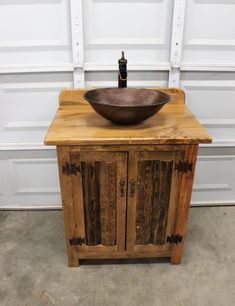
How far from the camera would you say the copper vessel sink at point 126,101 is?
4.14 ft

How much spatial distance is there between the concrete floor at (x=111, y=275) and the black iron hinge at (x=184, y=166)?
610 mm

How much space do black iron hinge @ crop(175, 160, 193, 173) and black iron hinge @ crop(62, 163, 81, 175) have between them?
17.3 inches

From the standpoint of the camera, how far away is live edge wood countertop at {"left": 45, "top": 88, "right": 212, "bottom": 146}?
123 centimetres

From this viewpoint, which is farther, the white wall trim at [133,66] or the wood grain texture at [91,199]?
the white wall trim at [133,66]

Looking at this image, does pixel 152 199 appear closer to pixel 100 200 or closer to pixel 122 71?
pixel 100 200

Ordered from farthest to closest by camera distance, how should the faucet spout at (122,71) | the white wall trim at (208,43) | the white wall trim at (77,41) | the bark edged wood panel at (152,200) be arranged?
the white wall trim at (208,43)
the white wall trim at (77,41)
the faucet spout at (122,71)
the bark edged wood panel at (152,200)

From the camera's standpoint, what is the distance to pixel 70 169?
1322mm

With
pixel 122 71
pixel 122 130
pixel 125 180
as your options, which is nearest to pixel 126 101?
pixel 122 71

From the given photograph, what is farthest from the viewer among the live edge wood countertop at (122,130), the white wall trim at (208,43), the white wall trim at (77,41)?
the white wall trim at (208,43)

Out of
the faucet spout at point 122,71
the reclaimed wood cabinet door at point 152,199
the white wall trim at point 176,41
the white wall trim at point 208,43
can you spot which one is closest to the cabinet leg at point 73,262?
the reclaimed wood cabinet door at point 152,199

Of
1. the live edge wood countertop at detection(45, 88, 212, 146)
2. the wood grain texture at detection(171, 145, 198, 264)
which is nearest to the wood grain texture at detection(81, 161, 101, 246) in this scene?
the live edge wood countertop at detection(45, 88, 212, 146)

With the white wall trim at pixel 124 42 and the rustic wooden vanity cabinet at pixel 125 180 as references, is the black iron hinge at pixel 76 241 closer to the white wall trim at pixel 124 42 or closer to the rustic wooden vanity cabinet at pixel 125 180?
the rustic wooden vanity cabinet at pixel 125 180

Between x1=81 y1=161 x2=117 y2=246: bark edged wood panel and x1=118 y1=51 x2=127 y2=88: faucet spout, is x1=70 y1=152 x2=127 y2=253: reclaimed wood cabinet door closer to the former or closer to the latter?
x1=81 y1=161 x2=117 y2=246: bark edged wood panel

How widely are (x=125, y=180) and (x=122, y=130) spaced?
0.75 ft
